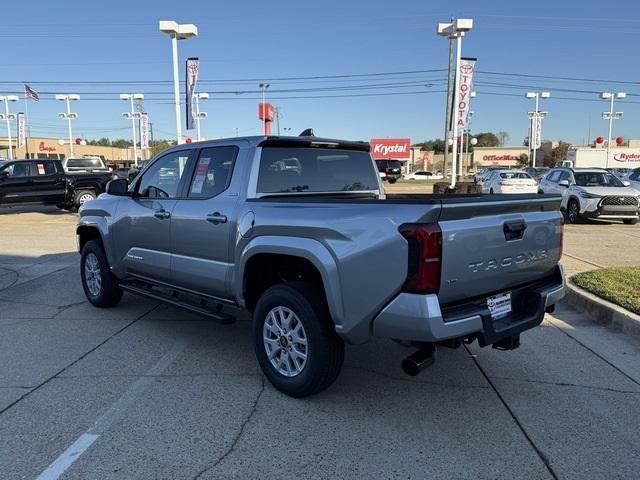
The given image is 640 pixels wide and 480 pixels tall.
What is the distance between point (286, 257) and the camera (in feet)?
13.0

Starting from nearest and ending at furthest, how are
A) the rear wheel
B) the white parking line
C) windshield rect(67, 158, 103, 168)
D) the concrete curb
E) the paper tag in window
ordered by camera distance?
the white parking line
the paper tag in window
the concrete curb
the rear wheel
windshield rect(67, 158, 103, 168)

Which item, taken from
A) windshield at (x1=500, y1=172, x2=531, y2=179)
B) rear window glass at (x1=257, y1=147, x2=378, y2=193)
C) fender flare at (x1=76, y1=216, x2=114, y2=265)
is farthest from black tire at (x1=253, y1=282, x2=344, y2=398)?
windshield at (x1=500, y1=172, x2=531, y2=179)

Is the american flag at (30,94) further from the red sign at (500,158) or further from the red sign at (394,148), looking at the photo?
the red sign at (500,158)

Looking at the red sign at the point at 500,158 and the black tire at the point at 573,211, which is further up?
the red sign at the point at 500,158

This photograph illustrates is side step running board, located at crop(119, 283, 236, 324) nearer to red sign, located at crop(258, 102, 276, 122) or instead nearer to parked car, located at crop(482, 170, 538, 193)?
red sign, located at crop(258, 102, 276, 122)

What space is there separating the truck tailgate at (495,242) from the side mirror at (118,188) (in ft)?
12.8

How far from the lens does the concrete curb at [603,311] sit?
5297 millimetres

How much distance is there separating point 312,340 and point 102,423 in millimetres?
1506

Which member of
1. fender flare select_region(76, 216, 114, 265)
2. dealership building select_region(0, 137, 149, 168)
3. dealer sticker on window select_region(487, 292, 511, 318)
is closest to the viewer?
dealer sticker on window select_region(487, 292, 511, 318)

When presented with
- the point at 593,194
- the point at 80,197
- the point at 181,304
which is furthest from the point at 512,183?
the point at 181,304

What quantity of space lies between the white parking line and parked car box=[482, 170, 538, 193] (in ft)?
69.5

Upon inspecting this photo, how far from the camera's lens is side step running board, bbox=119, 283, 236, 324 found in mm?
4434

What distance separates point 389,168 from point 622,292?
143 inches

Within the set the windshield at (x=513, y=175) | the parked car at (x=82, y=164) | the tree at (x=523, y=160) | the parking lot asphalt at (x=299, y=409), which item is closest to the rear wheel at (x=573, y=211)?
the windshield at (x=513, y=175)
